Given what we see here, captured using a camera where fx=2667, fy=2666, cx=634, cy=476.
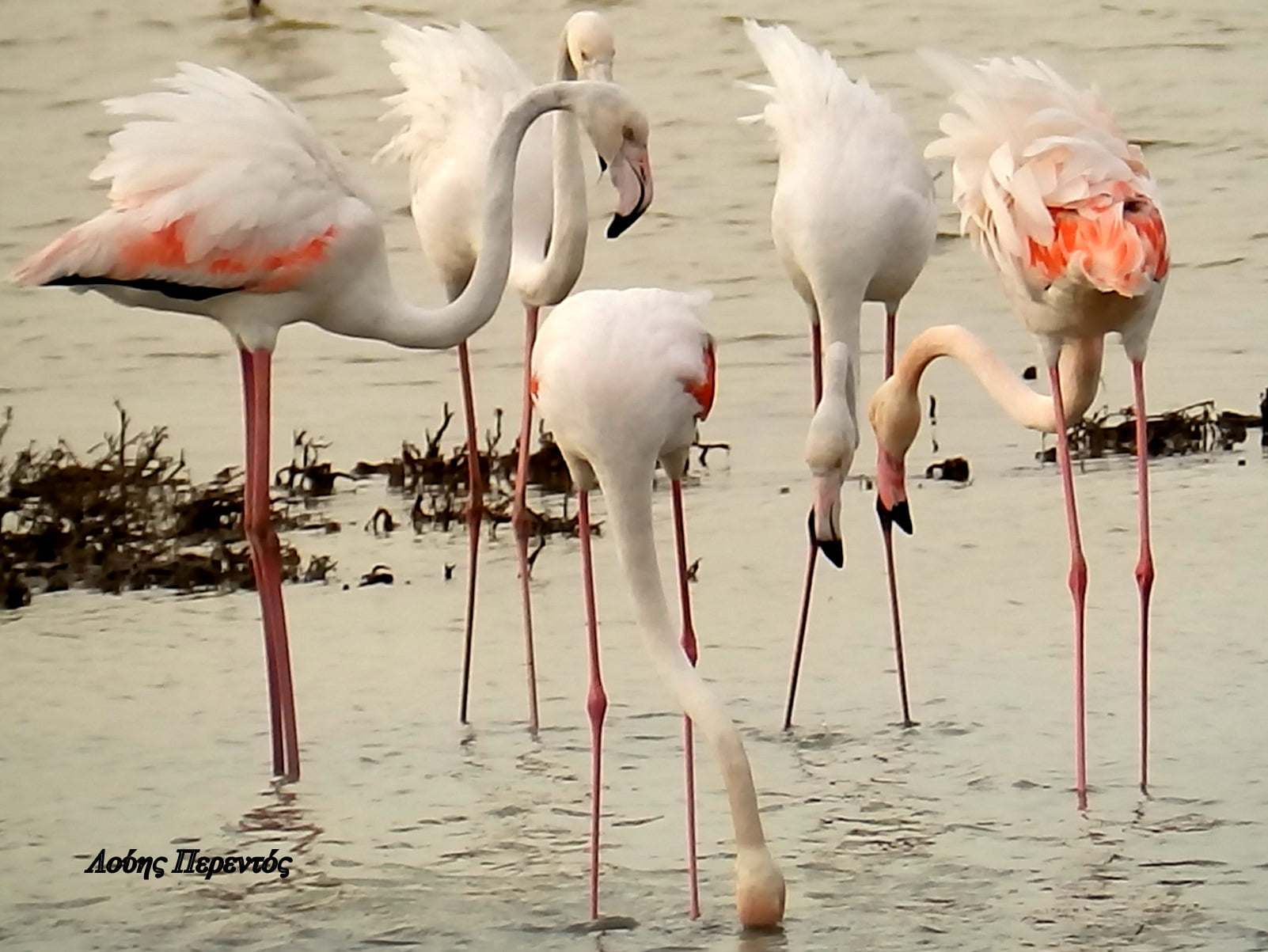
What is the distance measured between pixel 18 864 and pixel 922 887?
2.02m

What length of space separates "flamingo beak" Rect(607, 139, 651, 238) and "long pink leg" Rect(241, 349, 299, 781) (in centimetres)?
111

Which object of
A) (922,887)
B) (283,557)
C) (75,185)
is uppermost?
(75,185)

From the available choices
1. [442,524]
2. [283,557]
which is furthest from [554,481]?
[283,557]

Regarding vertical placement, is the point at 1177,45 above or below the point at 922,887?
above

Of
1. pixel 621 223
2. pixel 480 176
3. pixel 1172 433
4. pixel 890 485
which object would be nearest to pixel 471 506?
pixel 480 176

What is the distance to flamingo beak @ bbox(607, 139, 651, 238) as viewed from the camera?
257 inches

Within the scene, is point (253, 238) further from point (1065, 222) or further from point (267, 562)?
point (1065, 222)

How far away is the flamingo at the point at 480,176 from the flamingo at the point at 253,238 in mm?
592

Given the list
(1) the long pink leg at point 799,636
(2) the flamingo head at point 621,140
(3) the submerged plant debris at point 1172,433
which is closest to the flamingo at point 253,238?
(2) the flamingo head at point 621,140

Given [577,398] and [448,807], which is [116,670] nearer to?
[448,807]

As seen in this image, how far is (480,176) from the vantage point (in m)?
7.92

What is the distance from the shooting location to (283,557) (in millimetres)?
8641

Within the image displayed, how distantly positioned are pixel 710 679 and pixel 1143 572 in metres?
1.25

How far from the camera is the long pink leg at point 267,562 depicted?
22.0ft
